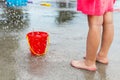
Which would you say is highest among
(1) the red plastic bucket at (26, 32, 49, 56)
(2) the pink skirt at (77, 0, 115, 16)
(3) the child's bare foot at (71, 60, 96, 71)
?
(2) the pink skirt at (77, 0, 115, 16)

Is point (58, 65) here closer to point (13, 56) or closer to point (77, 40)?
point (13, 56)

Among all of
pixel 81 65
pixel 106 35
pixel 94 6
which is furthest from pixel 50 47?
pixel 94 6

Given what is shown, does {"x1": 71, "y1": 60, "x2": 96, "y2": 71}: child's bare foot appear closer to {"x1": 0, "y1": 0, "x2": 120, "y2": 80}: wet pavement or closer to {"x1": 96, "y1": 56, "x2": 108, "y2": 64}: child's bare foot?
{"x1": 0, "y1": 0, "x2": 120, "y2": 80}: wet pavement

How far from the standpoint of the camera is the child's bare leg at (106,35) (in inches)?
170

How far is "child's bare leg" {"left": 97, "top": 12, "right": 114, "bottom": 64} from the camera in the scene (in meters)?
4.32

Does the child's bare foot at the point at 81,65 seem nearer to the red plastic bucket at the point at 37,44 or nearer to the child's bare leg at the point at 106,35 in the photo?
the child's bare leg at the point at 106,35

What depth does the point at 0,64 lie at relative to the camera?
14.4 ft

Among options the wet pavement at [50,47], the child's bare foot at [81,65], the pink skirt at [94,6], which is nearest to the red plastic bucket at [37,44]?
the wet pavement at [50,47]

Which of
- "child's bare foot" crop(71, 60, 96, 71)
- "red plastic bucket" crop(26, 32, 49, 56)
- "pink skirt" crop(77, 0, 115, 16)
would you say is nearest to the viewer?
"pink skirt" crop(77, 0, 115, 16)

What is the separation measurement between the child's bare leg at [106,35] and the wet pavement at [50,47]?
13cm

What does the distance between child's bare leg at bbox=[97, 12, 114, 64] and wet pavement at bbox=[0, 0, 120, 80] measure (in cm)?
13

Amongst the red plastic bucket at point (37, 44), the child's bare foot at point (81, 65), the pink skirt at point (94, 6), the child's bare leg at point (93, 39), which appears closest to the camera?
the pink skirt at point (94, 6)

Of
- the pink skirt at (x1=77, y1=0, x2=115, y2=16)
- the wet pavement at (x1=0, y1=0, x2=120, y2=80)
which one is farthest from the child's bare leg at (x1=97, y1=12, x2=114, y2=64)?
the pink skirt at (x1=77, y1=0, x2=115, y2=16)

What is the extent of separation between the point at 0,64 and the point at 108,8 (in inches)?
62.5
